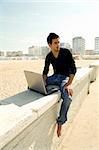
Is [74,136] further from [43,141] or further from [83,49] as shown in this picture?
[83,49]

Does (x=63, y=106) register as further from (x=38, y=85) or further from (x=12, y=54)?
(x=12, y=54)

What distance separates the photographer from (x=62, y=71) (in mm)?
3949

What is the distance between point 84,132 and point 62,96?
1.76m

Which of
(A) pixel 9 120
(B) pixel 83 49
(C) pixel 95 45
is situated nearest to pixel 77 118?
(A) pixel 9 120

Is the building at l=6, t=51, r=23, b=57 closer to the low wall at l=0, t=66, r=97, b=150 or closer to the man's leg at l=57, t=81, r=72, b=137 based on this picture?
the man's leg at l=57, t=81, r=72, b=137

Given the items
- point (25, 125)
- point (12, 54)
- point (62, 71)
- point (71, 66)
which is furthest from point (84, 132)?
point (12, 54)

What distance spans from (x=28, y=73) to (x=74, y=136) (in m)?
1.64

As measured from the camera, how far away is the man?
11.5ft

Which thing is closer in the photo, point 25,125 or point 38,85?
point 25,125

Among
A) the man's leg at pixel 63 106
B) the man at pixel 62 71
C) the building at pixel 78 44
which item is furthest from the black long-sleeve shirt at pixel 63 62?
the building at pixel 78 44

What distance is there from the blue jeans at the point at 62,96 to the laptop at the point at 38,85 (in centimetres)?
10

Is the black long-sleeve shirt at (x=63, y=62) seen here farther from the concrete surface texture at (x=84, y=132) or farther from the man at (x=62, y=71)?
the concrete surface texture at (x=84, y=132)

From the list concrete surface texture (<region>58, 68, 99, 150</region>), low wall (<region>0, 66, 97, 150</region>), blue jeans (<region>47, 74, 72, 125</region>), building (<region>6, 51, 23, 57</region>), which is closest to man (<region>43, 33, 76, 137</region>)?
blue jeans (<region>47, 74, 72, 125</region>)

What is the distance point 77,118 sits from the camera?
5949 mm
